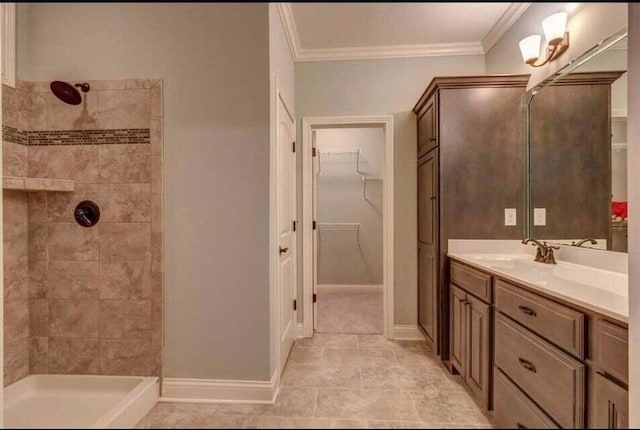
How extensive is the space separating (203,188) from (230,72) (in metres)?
0.60

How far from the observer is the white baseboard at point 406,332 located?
8.66 ft

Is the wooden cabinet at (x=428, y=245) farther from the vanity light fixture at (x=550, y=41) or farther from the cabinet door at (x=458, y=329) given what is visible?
the vanity light fixture at (x=550, y=41)

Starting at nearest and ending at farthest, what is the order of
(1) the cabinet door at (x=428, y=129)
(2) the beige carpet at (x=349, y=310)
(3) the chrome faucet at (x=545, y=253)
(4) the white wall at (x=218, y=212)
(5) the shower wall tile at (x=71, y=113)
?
1. (5) the shower wall tile at (x=71, y=113)
2. (4) the white wall at (x=218, y=212)
3. (3) the chrome faucet at (x=545, y=253)
4. (1) the cabinet door at (x=428, y=129)
5. (2) the beige carpet at (x=349, y=310)

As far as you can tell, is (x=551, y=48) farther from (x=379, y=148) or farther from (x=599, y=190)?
(x=379, y=148)

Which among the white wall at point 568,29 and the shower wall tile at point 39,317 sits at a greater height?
the white wall at point 568,29

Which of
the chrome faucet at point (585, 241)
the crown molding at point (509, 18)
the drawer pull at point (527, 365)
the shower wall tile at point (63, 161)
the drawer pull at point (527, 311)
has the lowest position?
the drawer pull at point (527, 365)

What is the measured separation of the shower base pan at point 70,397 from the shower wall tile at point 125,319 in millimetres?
226

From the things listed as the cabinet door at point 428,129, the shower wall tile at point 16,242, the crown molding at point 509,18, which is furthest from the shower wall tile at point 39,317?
the cabinet door at point 428,129

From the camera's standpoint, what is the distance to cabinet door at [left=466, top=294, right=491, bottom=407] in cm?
155

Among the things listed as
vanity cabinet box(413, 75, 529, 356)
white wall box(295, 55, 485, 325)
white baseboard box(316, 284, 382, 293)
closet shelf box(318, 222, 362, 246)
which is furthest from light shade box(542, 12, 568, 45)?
white baseboard box(316, 284, 382, 293)

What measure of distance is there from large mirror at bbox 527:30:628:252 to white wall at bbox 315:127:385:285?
8.52 ft

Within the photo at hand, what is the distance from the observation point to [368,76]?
261 cm

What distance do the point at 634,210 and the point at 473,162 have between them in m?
1.24

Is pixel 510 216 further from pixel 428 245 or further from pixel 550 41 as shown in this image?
pixel 550 41
